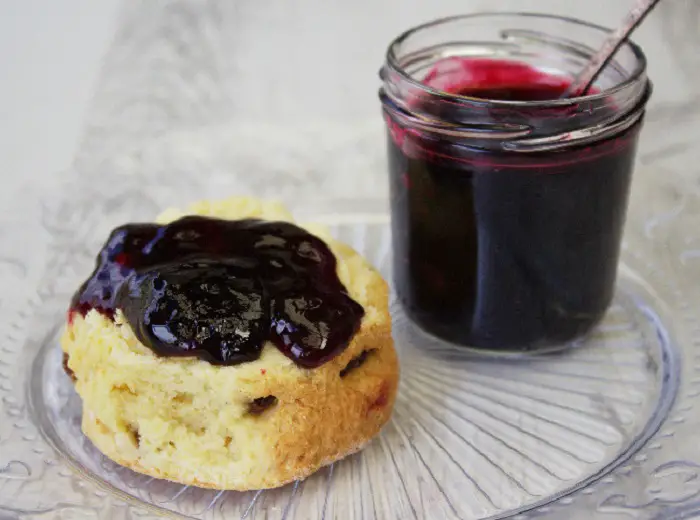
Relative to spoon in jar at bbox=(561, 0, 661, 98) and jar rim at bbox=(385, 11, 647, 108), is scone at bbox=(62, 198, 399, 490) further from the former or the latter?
spoon in jar at bbox=(561, 0, 661, 98)

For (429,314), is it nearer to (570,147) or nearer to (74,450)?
(570,147)

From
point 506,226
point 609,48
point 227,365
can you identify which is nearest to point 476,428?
point 506,226

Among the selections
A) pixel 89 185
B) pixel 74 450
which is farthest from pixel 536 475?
pixel 89 185

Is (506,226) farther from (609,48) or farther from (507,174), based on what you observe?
(609,48)

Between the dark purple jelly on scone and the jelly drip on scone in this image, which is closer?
the jelly drip on scone

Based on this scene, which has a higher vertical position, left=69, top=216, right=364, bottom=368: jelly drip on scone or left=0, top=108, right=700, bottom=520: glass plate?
left=69, top=216, right=364, bottom=368: jelly drip on scone

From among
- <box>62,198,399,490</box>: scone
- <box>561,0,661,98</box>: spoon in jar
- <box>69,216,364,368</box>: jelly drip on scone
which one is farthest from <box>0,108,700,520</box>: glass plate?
<box>561,0,661,98</box>: spoon in jar
